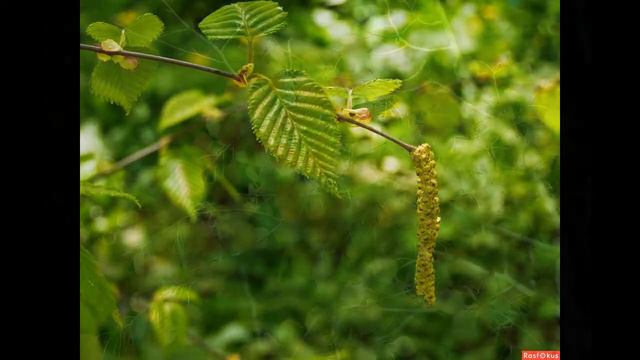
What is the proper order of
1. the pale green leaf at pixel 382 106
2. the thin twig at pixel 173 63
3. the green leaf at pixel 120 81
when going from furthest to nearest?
the pale green leaf at pixel 382 106 → the green leaf at pixel 120 81 → the thin twig at pixel 173 63

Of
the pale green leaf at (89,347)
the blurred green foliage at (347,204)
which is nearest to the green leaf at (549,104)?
the blurred green foliage at (347,204)

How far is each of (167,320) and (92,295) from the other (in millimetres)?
187

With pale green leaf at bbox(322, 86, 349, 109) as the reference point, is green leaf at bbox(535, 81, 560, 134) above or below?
above

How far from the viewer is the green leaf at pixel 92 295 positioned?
875 mm

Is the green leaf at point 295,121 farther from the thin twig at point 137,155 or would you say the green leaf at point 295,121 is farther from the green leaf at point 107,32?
the thin twig at point 137,155

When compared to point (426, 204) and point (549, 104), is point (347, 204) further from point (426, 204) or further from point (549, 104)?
point (549, 104)

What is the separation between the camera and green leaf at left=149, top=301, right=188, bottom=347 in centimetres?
108

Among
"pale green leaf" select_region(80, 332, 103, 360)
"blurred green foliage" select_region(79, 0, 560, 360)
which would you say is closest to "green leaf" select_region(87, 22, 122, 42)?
"blurred green foliage" select_region(79, 0, 560, 360)

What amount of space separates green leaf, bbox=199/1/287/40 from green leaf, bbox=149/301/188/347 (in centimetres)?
38

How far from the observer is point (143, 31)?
35.2 inches

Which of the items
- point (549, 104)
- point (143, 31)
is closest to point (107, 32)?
point (143, 31)

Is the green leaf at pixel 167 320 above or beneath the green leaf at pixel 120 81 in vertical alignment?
beneath

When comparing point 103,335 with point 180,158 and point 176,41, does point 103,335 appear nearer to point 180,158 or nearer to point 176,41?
point 180,158

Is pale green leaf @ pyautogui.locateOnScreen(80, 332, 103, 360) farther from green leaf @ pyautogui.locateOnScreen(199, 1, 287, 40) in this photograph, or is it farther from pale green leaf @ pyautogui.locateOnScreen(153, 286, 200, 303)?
green leaf @ pyautogui.locateOnScreen(199, 1, 287, 40)
